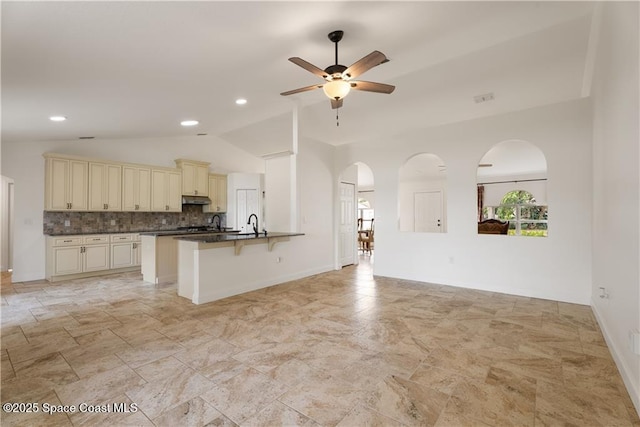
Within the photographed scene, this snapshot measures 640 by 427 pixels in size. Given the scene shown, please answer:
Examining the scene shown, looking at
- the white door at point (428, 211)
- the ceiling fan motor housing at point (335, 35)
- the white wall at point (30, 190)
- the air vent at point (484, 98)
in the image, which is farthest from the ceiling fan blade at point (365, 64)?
the white door at point (428, 211)

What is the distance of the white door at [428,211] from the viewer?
32.8 feet

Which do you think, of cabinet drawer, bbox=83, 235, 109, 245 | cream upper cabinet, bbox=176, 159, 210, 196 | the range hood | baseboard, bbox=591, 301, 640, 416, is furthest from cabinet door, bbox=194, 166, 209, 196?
baseboard, bbox=591, 301, 640, 416

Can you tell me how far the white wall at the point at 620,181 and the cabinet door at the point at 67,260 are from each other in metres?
7.54

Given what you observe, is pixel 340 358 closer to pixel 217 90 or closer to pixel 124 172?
pixel 217 90

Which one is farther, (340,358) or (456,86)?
(456,86)

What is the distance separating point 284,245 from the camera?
5410 mm

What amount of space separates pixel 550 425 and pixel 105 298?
5212 mm

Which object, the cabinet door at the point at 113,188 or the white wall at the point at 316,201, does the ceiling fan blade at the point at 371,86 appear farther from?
the cabinet door at the point at 113,188

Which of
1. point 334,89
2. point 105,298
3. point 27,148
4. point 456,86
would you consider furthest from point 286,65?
point 27,148

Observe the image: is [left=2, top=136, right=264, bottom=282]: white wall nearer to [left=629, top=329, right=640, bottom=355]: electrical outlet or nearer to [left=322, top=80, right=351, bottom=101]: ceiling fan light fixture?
[left=322, top=80, right=351, bottom=101]: ceiling fan light fixture

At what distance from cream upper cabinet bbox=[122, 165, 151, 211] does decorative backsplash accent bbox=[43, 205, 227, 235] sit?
434 millimetres

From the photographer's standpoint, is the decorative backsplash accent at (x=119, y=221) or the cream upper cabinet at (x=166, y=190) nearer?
the decorative backsplash accent at (x=119, y=221)

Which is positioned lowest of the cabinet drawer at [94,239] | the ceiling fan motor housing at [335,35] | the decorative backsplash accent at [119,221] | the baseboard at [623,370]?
the baseboard at [623,370]

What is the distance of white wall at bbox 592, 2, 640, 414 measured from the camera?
1.88 metres
